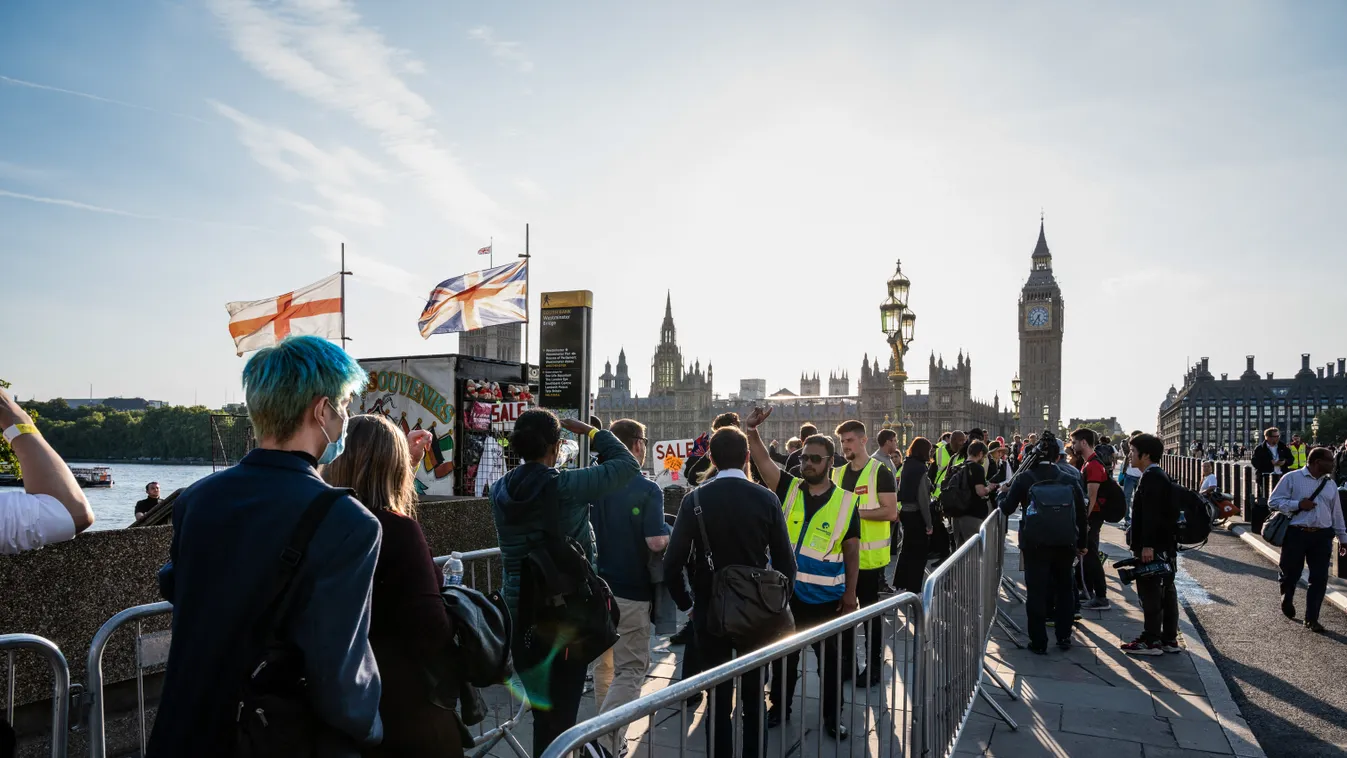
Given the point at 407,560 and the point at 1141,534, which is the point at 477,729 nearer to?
the point at 407,560

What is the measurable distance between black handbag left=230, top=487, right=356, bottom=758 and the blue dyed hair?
0.28 meters

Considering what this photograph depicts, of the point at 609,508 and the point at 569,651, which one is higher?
the point at 609,508

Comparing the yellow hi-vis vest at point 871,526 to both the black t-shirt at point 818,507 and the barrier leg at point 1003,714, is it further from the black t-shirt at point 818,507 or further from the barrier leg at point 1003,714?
the barrier leg at point 1003,714

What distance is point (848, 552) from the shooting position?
565 cm

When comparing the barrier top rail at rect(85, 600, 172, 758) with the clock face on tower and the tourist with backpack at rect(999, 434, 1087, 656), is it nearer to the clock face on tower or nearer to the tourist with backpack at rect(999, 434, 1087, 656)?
the tourist with backpack at rect(999, 434, 1087, 656)

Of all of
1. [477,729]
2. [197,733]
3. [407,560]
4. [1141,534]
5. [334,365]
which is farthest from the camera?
[1141,534]

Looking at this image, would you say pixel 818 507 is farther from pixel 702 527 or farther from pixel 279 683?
pixel 279 683

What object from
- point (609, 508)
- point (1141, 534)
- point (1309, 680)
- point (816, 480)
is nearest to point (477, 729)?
point (609, 508)

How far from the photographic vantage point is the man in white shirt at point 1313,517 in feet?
28.6

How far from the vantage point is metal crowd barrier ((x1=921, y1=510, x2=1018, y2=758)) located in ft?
13.6

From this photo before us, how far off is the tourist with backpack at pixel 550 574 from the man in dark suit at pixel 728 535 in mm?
627

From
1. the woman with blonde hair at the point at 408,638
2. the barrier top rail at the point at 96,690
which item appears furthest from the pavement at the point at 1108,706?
the barrier top rail at the point at 96,690

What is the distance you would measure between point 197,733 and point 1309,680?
27.8 feet

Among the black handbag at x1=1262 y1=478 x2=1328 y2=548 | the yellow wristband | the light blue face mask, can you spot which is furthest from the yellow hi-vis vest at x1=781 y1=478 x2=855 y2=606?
the black handbag at x1=1262 y1=478 x2=1328 y2=548
